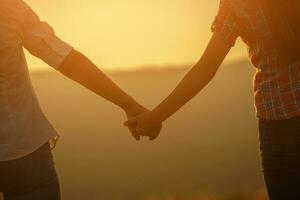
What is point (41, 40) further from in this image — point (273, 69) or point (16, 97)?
point (273, 69)

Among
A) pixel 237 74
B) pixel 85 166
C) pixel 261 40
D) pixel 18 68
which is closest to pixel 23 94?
pixel 18 68

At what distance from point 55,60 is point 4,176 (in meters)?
0.57

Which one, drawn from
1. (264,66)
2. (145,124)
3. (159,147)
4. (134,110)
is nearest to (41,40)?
(264,66)

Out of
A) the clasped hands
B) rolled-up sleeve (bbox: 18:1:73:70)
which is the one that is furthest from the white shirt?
the clasped hands

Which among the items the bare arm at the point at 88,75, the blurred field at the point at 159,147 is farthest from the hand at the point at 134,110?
the blurred field at the point at 159,147

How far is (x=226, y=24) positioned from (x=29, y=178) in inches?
42.7

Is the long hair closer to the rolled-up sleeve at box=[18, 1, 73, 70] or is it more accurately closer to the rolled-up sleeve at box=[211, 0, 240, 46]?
the rolled-up sleeve at box=[211, 0, 240, 46]

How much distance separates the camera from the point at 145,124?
13.6ft

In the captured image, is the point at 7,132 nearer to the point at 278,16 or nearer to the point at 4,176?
the point at 4,176

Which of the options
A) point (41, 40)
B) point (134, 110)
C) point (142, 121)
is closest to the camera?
point (41, 40)

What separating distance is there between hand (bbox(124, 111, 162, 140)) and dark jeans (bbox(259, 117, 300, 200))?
2.75 ft

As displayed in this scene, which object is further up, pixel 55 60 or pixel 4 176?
pixel 55 60

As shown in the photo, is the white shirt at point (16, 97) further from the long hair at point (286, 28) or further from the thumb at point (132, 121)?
the thumb at point (132, 121)

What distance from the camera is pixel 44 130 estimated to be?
2969 mm
